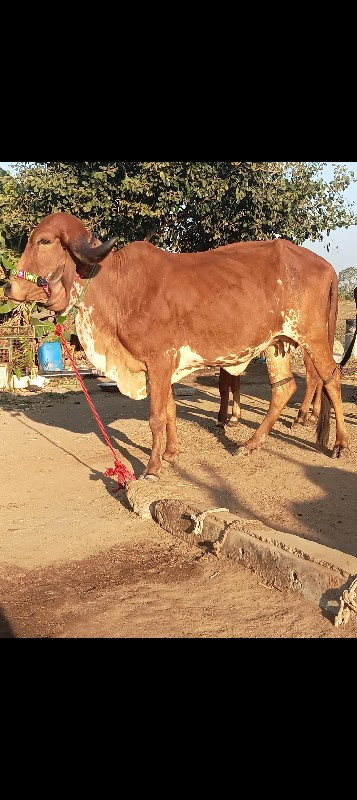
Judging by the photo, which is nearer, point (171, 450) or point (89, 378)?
point (171, 450)

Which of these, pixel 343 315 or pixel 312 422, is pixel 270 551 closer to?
pixel 312 422

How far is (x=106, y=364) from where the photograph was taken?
7094 mm

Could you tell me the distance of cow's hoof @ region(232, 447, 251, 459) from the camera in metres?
7.79

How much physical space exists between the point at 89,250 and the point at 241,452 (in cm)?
271

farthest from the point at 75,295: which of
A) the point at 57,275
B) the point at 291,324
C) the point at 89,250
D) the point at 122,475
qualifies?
the point at 291,324

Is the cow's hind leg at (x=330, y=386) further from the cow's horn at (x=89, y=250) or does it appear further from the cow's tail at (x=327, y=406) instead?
the cow's horn at (x=89, y=250)

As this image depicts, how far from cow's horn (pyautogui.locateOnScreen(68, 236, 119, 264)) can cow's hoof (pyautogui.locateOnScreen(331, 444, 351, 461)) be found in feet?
10.3

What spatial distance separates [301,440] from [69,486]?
9.68 feet

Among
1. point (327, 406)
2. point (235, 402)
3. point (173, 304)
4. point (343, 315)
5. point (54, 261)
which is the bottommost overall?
point (235, 402)

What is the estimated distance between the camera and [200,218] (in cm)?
1566

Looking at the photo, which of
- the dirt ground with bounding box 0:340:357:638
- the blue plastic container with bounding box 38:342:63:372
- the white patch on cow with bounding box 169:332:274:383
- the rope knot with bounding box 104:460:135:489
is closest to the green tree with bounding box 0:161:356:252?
the blue plastic container with bounding box 38:342:63:372

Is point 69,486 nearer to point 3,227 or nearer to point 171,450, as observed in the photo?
point 171,450

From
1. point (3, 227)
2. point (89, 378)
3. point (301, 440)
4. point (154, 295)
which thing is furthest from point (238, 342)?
point (3, 227)

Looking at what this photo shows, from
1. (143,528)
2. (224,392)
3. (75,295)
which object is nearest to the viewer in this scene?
(143,528)
